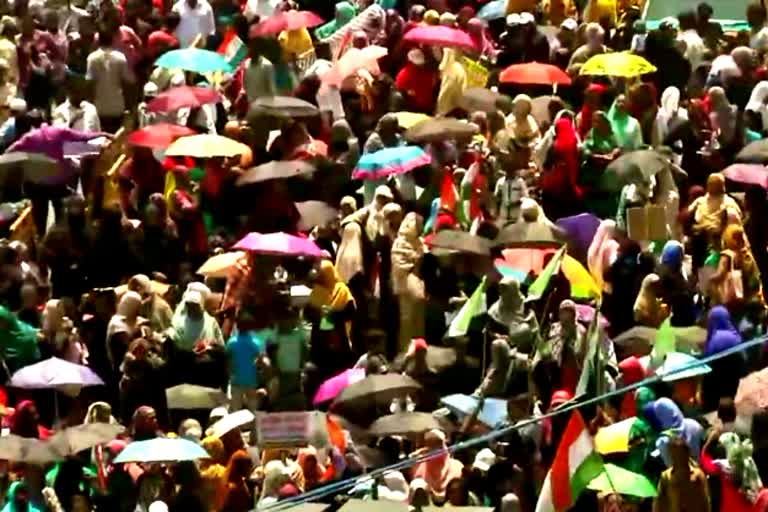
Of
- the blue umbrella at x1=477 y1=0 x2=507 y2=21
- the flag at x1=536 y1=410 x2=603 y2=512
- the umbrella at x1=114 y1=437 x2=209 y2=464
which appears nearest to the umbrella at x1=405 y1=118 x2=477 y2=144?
the blue umbrella at x1=477 y1=0 x2=507 y2=21

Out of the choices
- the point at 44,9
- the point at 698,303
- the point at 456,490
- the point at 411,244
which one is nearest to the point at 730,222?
the point at 698,303

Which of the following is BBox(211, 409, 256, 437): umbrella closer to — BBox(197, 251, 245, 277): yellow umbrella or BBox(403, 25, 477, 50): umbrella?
BBox(197, 251, 245, 277): yellow umbrella

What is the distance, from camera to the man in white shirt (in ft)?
101

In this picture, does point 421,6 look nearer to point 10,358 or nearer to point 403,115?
point 403,115

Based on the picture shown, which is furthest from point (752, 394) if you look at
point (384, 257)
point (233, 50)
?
point (233, 50)

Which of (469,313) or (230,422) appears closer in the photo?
(230,422)

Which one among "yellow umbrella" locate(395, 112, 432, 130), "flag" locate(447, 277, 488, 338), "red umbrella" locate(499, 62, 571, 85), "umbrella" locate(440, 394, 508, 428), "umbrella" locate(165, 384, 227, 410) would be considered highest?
"red umbrella" locate(499, 62, 571, 85)

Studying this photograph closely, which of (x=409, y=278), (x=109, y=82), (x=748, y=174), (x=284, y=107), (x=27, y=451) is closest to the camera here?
(x=27, y=451)

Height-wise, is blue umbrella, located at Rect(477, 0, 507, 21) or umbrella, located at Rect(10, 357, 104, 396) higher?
blue umbrella, located at Rect(477, 0, 507, 21)

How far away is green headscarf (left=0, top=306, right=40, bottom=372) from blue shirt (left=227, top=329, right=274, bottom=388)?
1552 millimetres

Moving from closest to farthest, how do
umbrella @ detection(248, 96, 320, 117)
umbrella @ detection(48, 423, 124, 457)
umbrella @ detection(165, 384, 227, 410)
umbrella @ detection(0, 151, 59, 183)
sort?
1. umbrella @ detection(48, 423, 124, 457)
2. umbrella @ detection(165, 384, 227, 410)
3. umbrella @ detection(0, 151, 59, 183)
4. umbrella @ detection(248, 96, 320, 117)

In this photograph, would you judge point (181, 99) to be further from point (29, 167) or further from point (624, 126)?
point (624, 126)

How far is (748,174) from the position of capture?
25.3 metres

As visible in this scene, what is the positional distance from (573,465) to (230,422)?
3169 millimetres
